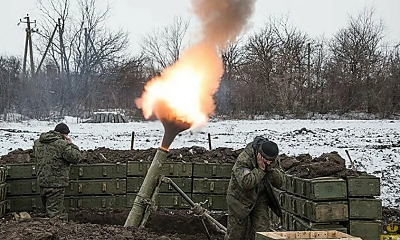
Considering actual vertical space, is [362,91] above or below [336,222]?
above

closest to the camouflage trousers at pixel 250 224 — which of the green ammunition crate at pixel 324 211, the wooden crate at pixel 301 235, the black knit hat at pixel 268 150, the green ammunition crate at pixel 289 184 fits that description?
the black knit hat at pixel 268 150

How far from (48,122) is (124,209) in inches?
→ 695

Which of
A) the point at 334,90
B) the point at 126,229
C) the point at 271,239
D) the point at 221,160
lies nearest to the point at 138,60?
the point at 334,90

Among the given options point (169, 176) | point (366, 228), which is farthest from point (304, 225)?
point (169, 176)

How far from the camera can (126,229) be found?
7.50 meters

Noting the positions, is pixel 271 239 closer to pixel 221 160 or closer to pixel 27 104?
pixel 221 160

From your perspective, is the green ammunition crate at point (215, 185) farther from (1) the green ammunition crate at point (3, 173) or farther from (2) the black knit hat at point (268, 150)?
(2) the black knit hat at point (268, 150)

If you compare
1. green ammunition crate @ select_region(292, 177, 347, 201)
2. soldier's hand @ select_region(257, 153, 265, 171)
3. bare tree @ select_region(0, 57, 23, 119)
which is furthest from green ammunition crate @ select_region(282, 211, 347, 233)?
bare tree @ select_region(0, 57, 23, 119)

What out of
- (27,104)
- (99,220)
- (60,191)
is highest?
(27,104)

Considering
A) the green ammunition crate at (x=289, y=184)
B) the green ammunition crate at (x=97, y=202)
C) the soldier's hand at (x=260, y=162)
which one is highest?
the soldier's hand at (x=260, y=162)

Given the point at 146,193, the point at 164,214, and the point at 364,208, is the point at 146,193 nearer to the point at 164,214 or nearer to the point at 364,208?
the point at 164,214

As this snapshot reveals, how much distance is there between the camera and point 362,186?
25.1 feet

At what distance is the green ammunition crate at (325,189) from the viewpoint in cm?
749

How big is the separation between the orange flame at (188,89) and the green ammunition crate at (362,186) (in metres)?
A: 2.45
